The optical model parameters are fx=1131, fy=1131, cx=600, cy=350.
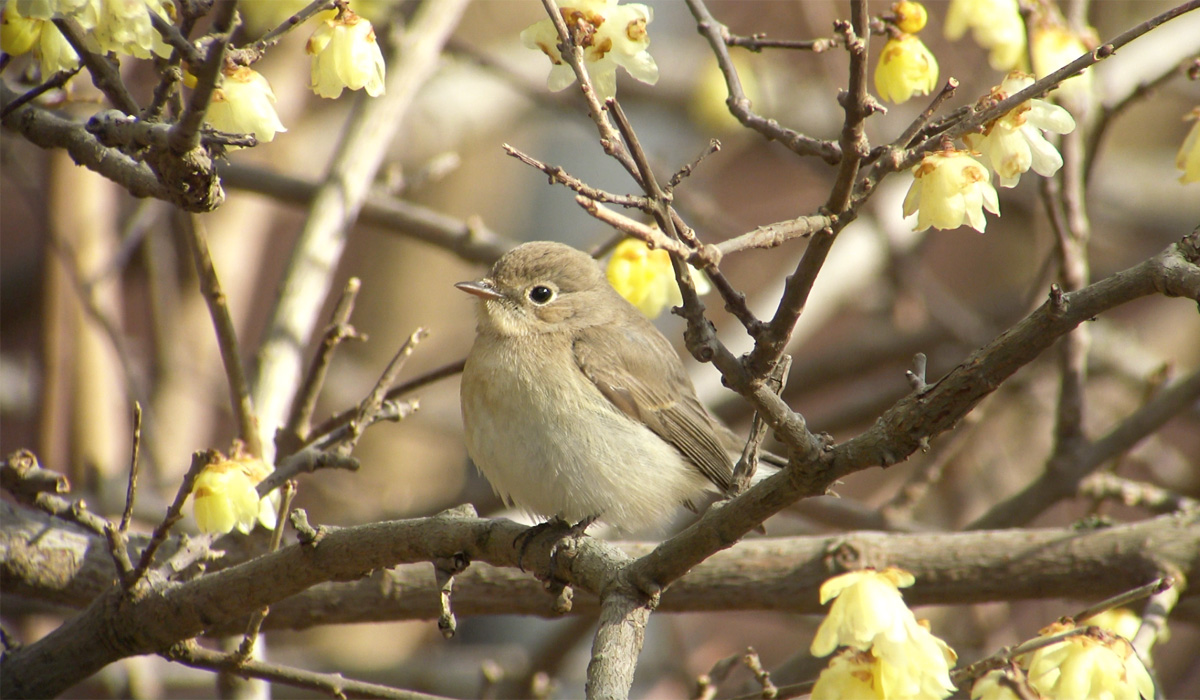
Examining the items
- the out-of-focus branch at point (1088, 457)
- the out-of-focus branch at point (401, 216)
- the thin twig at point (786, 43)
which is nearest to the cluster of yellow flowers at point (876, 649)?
the thin twig at point (786, 43)

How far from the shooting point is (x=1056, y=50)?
296cm

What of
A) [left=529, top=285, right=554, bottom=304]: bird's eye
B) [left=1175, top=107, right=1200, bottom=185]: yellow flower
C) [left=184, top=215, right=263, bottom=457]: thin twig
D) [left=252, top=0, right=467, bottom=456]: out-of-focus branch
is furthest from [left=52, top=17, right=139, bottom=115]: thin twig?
[left=1175, top=107, right=1200, bottom=185]: yellow flower

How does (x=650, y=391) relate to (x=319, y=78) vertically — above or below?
above

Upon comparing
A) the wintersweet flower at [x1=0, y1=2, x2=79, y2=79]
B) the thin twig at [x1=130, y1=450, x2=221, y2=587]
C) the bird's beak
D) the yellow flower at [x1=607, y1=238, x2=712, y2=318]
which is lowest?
the thin twig at [x1=130, y1=450, x2=221, y2=587]

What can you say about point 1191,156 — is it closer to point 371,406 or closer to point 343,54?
point 343,54

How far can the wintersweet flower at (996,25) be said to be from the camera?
279 cm

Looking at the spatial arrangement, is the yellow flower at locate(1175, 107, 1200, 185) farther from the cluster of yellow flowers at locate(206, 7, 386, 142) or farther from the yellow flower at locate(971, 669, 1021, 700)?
the cluster of yellow flowers at locate(206, 7, 386, 142)

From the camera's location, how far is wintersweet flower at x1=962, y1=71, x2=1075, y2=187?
2.09 metres

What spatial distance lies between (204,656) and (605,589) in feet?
3.23

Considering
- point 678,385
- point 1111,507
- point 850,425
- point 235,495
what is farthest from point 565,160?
A: point 235,495

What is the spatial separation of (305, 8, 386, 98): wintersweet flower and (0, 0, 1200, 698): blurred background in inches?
43.3

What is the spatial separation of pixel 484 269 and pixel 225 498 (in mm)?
2570

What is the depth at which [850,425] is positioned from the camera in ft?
17.9

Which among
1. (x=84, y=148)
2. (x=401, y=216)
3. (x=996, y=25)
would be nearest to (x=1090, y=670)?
(x=996, y=25)
